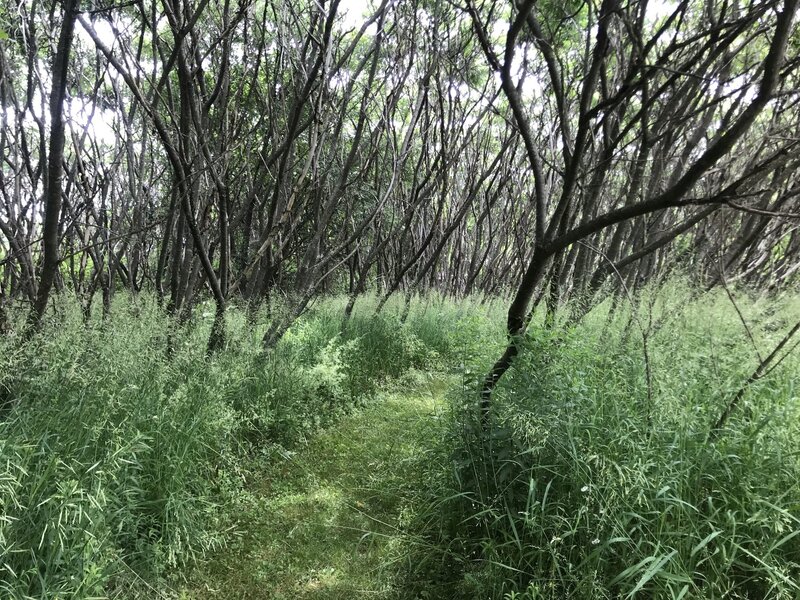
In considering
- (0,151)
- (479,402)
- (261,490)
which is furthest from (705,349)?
(0,151)

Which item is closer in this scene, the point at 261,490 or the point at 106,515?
the point at 106,515

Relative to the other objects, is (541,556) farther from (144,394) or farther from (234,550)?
(144,394)

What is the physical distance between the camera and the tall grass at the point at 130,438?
1649 millimetres

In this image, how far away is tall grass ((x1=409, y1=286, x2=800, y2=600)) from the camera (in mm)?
1646

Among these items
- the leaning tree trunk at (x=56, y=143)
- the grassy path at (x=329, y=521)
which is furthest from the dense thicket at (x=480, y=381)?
the grassy path at (x=329, y=521)

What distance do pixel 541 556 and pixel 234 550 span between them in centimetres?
150

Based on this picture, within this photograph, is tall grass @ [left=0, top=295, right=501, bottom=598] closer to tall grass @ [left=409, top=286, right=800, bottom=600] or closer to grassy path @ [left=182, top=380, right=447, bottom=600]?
grassy path @ [left=182, top=380, right=447, bottom=600]

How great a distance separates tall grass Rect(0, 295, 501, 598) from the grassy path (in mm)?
161

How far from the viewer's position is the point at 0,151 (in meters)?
3.70

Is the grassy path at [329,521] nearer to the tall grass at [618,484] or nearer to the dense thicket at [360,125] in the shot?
the tall grass at [618,484]

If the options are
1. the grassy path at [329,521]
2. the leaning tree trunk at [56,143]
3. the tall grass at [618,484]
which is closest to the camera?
the tall grass at [618,484]

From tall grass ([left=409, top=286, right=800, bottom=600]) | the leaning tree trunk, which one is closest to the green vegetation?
tall grass ([left=409, top=286, right=800, bottom=600])

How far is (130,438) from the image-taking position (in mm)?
2115

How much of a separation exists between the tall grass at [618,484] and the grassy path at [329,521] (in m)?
0.26
